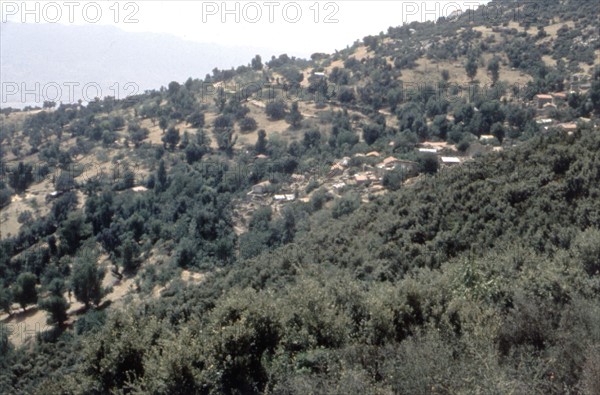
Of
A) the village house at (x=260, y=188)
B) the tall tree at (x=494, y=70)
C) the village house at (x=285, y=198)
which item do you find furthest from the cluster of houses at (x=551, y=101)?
the village house at (x=260, y=188)

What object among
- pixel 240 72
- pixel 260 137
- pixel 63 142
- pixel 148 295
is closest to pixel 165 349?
pixel 148 295

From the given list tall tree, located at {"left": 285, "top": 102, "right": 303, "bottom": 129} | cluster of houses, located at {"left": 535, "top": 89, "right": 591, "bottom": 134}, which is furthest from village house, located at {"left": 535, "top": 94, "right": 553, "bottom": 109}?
tall tree, located at {"left": 285, "top": 102, "right": 303, "bottom": 129}

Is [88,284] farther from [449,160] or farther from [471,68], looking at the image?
[471,68]

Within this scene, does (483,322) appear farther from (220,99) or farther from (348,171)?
(220,99)

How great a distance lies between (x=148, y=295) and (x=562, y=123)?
25.2 metres

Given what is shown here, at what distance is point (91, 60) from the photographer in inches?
3292

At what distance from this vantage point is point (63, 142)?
171ft

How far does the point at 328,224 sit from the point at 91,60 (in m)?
75.2

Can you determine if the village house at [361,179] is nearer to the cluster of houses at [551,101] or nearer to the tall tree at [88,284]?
the cluster of houses at [551,101]

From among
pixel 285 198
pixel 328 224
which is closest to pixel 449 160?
pixel 328 224

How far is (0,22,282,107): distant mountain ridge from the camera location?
217 feet

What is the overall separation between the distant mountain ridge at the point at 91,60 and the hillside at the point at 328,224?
3773 millimetres

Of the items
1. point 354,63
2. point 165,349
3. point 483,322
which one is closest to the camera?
point 483,322

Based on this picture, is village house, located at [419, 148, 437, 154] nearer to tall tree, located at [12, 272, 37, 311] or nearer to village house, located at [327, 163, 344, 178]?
village house, located at [327, 163, 344, 178]
